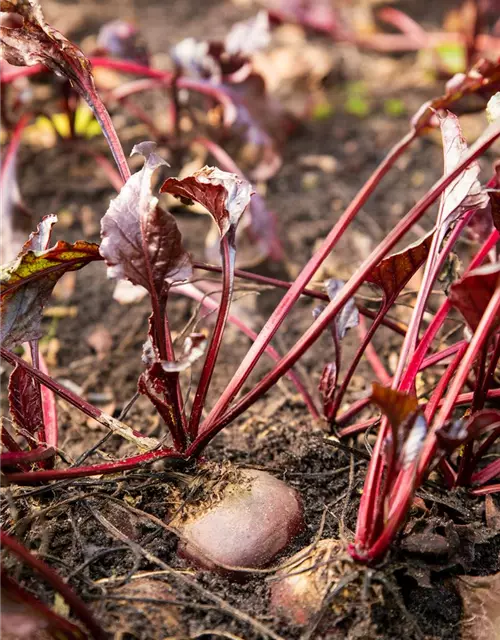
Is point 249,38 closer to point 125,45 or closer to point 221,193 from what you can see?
point 125,45

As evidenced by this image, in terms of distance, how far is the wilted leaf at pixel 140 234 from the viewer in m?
1.17

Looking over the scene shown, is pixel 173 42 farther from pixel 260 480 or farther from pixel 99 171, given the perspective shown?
pixel 260 480

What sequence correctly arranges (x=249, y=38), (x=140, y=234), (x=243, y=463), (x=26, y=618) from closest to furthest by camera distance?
(x=26, y=618), (x=140, y=234), (x=243, y=463), (x=249, y=38)

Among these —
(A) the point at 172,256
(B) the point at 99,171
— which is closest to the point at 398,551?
(A) the point at 172,256

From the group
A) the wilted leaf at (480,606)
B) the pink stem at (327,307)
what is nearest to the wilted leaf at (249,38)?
the pink stem at (327,307)

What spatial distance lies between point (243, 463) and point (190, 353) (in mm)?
374

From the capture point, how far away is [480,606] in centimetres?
119

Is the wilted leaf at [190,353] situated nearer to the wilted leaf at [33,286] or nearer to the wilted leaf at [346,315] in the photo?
the wilted leaf at [33,286]

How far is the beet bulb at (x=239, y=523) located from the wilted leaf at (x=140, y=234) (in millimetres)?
419

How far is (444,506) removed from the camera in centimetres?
131

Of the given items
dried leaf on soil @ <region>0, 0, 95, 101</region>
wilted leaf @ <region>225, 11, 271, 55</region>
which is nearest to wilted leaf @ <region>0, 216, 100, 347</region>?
dried leaf on soil @ <region>0, 0, 95, 101</region>

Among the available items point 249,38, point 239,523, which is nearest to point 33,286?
point 239,523

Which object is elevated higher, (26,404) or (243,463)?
(26,404)

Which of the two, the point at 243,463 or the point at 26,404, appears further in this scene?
the point at 243,463
